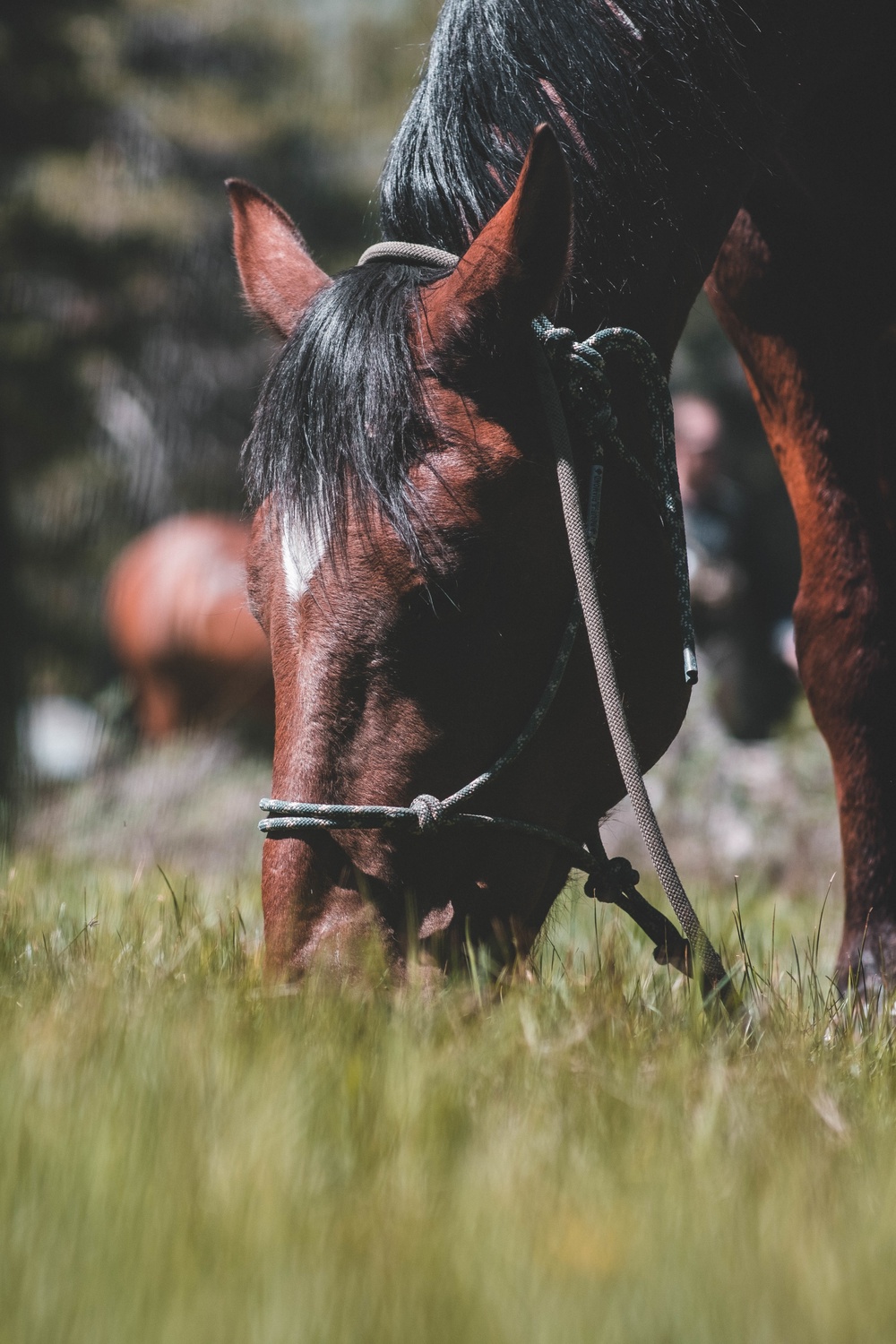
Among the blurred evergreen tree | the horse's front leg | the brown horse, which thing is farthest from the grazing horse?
the brown horse

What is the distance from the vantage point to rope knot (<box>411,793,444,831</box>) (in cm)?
205

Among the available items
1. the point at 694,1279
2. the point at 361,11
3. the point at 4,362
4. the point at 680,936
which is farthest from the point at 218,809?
the point at 361,11

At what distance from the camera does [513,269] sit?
6.88ft

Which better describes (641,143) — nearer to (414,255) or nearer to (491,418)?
(414,255)

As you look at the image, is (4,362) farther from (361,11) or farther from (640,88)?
(361,11)

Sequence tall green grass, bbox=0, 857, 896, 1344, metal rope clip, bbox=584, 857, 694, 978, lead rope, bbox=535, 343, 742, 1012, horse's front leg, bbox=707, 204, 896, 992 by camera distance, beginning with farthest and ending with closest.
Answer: horse's front leg, bbox=707, 204, 896, 992
metal rope clip, bbox=584, 857, 694, 978
lead rope, bbox=535, 343, 742, 1012
tall green grass, bbox=0, 857, 896, 1344

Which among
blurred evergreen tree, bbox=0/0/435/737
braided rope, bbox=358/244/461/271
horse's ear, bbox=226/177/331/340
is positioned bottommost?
braided rope, bbox=358/244/461/271

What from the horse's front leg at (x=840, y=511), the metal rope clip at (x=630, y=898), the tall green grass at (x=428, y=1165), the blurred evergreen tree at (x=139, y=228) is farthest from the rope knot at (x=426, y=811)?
the blurred evergreen tree at (x=139, y=228)

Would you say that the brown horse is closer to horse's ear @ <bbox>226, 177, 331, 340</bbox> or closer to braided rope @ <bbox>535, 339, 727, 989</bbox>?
horse's ear @ <bbox>226, 177, 331, 340</bbox>

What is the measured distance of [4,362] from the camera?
1013 centimetres

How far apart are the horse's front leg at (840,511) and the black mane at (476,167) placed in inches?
28.5

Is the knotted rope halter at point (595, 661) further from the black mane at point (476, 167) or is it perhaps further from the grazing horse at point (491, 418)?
the black mane at point (476, 167)

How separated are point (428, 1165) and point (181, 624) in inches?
370

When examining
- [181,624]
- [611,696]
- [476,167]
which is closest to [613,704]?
[611,696]
